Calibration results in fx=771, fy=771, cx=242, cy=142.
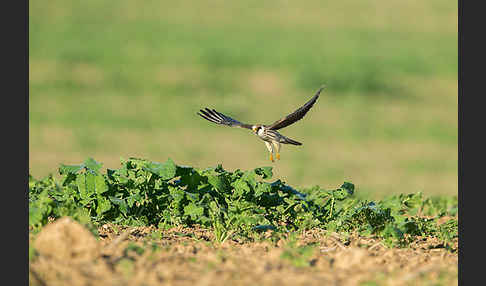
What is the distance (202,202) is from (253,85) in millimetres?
15374

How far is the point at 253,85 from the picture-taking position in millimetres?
21156

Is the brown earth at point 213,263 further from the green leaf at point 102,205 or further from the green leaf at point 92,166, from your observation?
the green leaf at point 92,166

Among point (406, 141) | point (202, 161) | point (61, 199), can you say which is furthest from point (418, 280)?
point (406, 141)

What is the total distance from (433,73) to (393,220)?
713 inches

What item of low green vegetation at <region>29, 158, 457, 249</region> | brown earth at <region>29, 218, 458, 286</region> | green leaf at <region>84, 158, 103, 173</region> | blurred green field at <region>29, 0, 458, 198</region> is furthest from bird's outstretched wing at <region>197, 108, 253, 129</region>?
blurred green field at <region>29, 0, 458, 198</region>

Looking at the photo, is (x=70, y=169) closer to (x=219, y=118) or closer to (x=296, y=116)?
(x=219, y=118)

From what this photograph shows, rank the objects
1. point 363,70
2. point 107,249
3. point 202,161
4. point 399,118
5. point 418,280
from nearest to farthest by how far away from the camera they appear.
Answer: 1. point 418,280
2. point 107,249
3. point 202,161
4. point 399,118
5. point 363,70

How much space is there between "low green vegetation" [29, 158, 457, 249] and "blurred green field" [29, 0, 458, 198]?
4290 mm

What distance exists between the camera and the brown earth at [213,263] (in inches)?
161

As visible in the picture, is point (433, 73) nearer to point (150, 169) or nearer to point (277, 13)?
point (277, 13)

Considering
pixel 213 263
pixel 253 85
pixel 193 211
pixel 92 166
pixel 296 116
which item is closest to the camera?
pixel 213 263

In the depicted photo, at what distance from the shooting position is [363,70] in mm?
22703

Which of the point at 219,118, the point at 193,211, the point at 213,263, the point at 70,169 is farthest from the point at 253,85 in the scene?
the point at 213,263

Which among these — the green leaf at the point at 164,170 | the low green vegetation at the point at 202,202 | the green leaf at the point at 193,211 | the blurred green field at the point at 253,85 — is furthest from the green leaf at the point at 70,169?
the blurred green field at the point at 253,85
